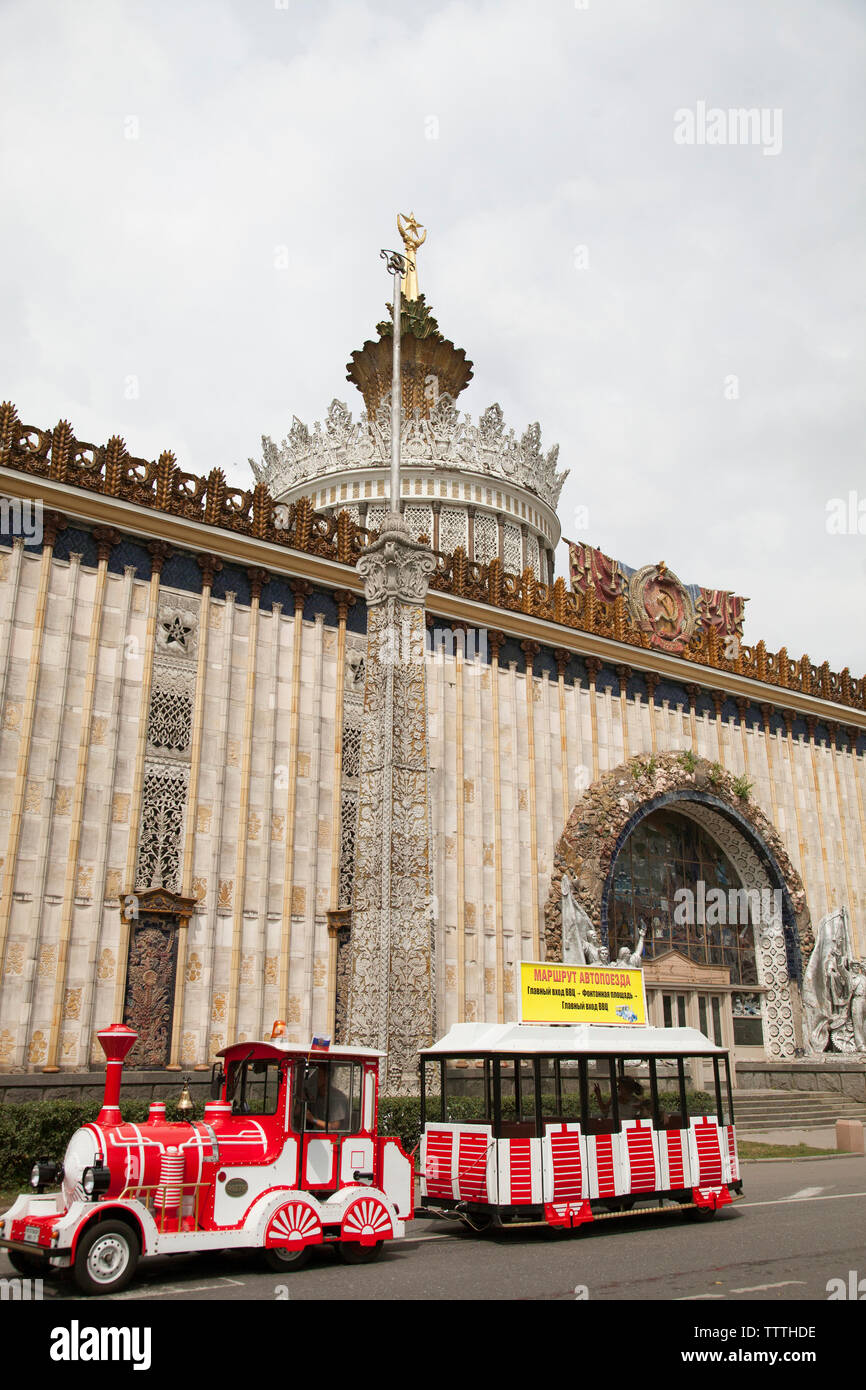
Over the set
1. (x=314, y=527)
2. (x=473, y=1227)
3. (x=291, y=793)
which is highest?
(x=314, y=527)

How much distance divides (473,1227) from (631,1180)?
2273 millimetres

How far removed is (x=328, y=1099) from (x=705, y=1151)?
21.0 ft

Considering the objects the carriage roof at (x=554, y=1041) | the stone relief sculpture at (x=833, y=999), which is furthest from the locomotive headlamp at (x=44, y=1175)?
the stone relief sculpture at (x=833, y=999)

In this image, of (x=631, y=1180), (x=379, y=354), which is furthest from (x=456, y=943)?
(x=379, y=354)

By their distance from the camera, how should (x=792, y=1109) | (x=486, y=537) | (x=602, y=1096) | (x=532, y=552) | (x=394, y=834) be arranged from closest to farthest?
(x=602, y=1096)
(x=394, y=834)
(x=792, y=1109)
(x=486, y=537)
(x=532, y=552)

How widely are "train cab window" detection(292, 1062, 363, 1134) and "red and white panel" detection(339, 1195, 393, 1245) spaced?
773 millimetres

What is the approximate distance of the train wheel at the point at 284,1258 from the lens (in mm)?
11031

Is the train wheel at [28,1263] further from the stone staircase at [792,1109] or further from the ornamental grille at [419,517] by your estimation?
the ornamental grille at [419,517]

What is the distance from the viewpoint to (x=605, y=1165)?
1402 cm

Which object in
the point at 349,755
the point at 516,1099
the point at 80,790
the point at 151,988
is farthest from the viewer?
Answer: the point at 349,755

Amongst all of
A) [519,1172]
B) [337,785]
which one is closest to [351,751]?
[337,785]

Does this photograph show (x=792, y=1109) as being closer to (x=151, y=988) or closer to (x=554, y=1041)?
(x=151, y=988)
